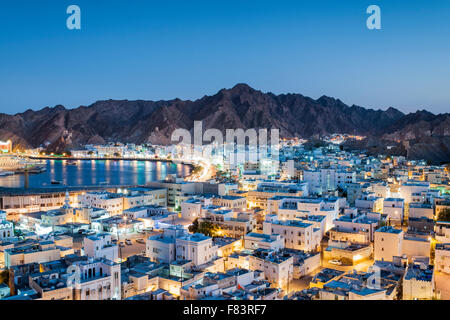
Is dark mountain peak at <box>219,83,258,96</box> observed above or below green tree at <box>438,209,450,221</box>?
above

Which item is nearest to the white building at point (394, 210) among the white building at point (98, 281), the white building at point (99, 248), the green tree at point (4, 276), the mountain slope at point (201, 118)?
the white building at point (99, 248)

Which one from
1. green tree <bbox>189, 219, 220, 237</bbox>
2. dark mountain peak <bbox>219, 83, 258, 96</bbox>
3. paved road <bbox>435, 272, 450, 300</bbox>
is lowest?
paved road <bbox>435, 272, 450, 300</bbox>

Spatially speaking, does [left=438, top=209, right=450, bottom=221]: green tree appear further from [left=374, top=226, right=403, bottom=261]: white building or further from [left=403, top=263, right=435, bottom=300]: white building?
[left=403, top=263, right=435, bottom=300]: white building

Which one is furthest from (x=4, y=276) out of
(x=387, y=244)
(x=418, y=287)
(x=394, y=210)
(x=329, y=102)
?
(x=329, y=102)

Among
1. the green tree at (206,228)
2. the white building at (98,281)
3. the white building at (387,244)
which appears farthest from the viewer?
the green tree at (206,228)

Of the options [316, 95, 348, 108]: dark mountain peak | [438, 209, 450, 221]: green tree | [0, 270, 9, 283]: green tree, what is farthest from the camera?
Answer: [316, 95, 348, 108]: dark mountain peak

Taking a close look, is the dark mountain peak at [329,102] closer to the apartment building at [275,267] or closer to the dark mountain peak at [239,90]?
the dark mountain peak at [239,90]

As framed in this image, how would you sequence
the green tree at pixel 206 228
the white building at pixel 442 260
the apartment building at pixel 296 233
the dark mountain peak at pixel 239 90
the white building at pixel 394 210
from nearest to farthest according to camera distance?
1. the white building at pixel 442 260
2. the apartment building at pixel 296 233
3. the green tree at pixel 206 228
4. the white building at pixel 394 210
5. the dark mountain peak at pixel 239 90

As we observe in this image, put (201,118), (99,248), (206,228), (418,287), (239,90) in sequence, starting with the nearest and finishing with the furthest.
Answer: (418,287)
(99,248)
(206,228)
(201,118)
(239,90)

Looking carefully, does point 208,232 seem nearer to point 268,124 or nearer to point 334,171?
point 334,171

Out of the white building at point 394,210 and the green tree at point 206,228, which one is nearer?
the green tree at point 206,228

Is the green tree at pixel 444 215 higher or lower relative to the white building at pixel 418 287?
higher

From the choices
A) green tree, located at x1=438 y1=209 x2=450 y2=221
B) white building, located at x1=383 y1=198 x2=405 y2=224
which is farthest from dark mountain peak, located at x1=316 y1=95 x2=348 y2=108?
green tree, located at x1=438 y1=209 x2=450 y2=221

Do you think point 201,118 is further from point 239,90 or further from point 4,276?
point 4,276
